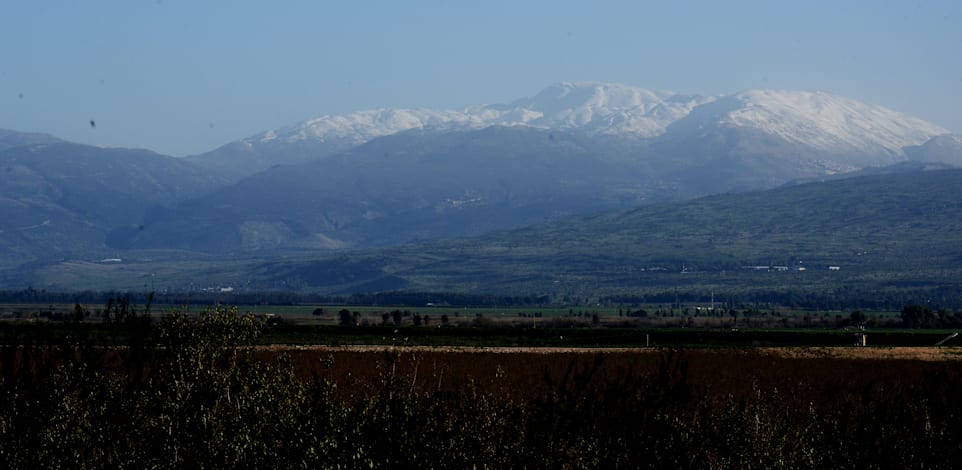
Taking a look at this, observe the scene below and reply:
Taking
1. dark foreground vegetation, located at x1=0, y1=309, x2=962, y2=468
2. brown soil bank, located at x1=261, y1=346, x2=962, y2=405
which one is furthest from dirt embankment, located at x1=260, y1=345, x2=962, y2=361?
dark foreground vegetation, located at x1=0, y1=309, x2=962, y2=468

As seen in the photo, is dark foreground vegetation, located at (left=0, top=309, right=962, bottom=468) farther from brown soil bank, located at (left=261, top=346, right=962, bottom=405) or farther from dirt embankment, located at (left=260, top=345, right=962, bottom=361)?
dirt embankment, located at (left=260, top=345, right=962, bottom=361)

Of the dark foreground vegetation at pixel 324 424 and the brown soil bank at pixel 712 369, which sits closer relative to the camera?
the dark foreground vegetation at pixel 324 424

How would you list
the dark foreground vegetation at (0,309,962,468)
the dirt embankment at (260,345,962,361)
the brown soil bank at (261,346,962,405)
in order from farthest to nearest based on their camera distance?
the dirt embankment at (260,345,962,361) → the brown soil bank at (261,346,962,405) → the dark foreground vegetation at (0,309,962,468)

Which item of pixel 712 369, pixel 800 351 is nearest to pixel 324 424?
pixel 712 369

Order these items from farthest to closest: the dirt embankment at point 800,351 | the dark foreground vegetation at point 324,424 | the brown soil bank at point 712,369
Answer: the dirt embankment at point 800,351 < the brown soil bank at point 712,369 < the dark foreground vegetation at point 324,424

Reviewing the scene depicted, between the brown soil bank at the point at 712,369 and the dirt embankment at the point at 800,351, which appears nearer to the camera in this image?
the brown soil bank at the point at 712,369

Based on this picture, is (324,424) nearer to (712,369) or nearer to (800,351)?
(712,369)

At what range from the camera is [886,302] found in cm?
19450

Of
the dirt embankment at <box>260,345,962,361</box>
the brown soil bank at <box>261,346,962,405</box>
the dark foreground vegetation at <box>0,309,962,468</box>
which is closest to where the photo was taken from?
the dark foreground vegetation at <box>0,309,962,468</box>

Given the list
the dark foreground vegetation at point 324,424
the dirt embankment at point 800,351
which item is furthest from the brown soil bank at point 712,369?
the dark foreground vegetation at point 324,424

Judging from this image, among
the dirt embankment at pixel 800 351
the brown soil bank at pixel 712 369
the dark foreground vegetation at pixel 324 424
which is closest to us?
the dark foreground vegetation at pixel 324 424

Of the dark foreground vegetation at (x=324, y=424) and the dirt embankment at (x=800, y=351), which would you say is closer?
the dark foreground vegetation at (x=324, y=424)

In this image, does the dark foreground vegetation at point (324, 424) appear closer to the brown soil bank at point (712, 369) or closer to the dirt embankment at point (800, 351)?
the brown soil bank at point (712, 369)

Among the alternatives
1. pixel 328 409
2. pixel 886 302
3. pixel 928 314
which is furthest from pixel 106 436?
pixel 886 302
